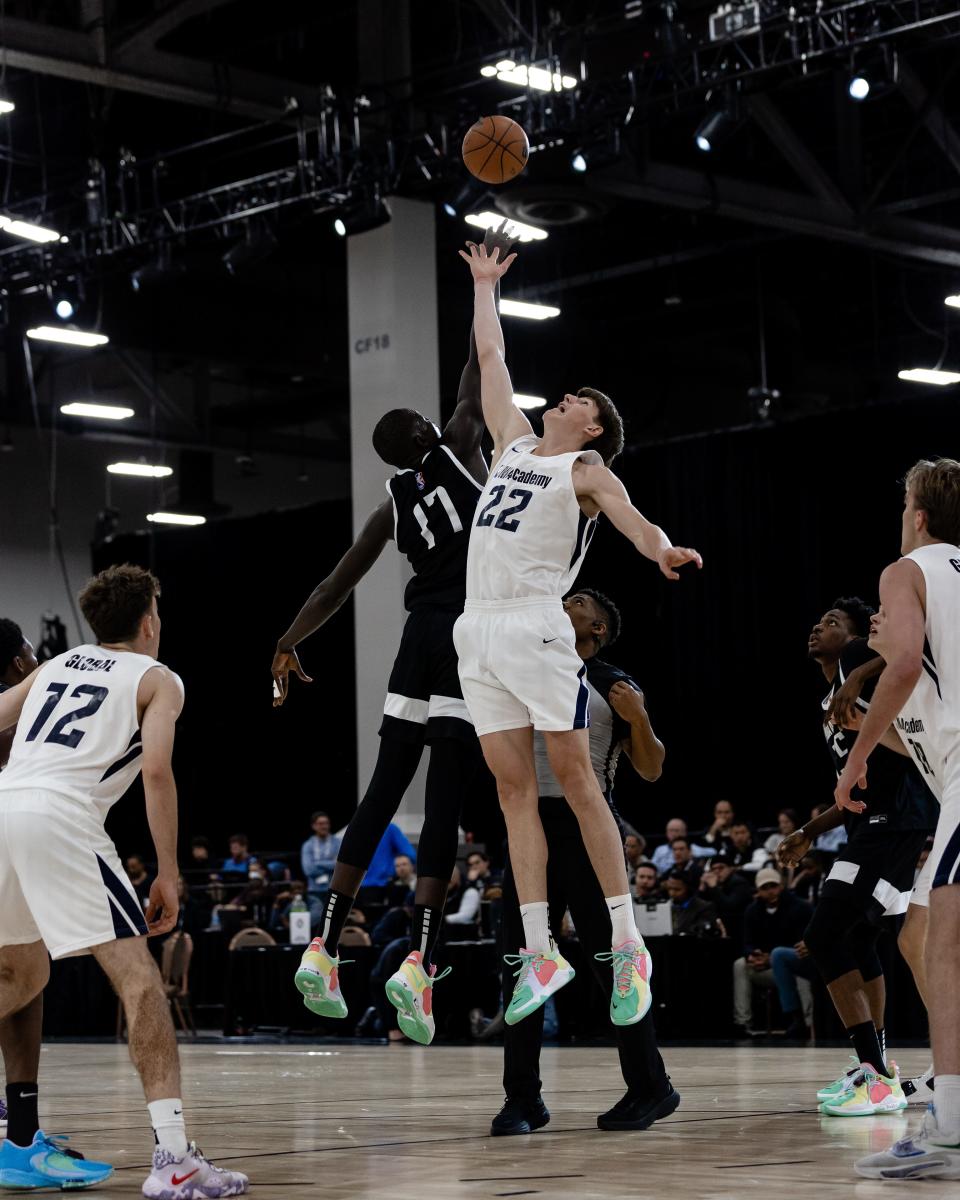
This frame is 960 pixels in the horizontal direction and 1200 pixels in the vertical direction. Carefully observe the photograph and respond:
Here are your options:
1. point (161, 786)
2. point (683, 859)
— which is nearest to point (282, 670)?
point (161, 786)

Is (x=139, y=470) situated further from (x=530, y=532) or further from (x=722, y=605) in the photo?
(x=530, y=532)

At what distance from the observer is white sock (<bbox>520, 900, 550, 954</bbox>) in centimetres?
516

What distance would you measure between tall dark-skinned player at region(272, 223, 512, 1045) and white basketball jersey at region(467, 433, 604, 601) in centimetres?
59

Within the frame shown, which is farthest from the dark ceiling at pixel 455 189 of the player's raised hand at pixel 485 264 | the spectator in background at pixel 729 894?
the player's raised hand at pixel 485 264

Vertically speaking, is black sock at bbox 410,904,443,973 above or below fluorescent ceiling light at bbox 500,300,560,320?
below

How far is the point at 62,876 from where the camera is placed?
422 cm

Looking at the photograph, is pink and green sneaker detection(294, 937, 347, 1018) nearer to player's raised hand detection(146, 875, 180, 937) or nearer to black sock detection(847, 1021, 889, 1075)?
player's raised hand detection(146, 875, 180, 937)

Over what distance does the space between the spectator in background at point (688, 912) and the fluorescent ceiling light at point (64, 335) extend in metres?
10.5

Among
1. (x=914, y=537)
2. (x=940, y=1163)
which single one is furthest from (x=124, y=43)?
(x=940, y=1163)

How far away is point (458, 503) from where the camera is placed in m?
5.94

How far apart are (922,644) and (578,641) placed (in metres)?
1.89

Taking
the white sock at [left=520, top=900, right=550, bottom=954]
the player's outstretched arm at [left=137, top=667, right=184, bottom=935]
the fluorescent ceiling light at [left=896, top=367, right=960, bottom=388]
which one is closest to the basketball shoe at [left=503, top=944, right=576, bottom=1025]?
the white sock at [left=520, top=900, right=550, bottom=954]

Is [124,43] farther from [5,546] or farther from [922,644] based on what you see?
[922,644]

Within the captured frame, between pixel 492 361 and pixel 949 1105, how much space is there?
290 centimetres
